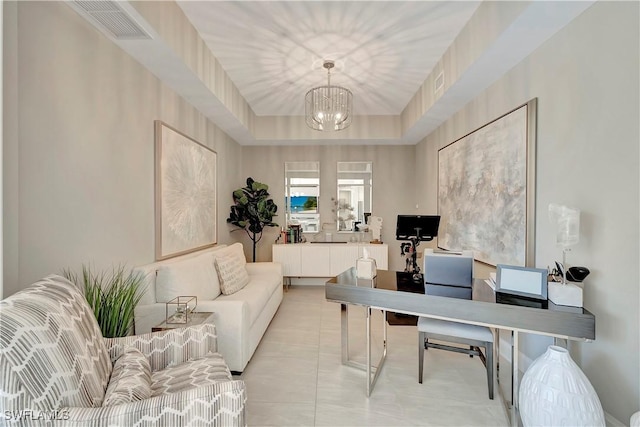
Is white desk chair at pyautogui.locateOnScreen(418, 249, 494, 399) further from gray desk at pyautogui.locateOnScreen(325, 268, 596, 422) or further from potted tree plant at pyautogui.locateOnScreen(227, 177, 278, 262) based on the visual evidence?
potted tree plant at pyautogui.locateOnScreen(227, 177, 278, 262)

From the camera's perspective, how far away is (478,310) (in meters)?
1.69

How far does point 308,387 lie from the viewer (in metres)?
2.23

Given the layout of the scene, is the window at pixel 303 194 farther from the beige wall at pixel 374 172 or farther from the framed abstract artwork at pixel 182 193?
the framed abstract artwork at pixel 182 193

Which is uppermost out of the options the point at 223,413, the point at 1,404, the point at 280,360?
the point at 1,404

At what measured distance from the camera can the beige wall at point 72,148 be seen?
58.3 inches

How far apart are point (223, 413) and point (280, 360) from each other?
153 cm

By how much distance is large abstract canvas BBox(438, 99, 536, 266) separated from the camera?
91.7 inches

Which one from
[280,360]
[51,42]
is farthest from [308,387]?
[51,42]

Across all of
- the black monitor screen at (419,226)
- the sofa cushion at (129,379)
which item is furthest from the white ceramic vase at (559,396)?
the sofa cushion at (129,379)

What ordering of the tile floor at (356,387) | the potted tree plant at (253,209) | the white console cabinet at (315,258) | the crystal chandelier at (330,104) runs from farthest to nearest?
the white console cabinet at (315,258)
the potted tree plant at (253,209)
the crystal chandelier at (330,104)
the tile floor at (356,387)

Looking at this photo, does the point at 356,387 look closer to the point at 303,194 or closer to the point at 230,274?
the point at 230,274

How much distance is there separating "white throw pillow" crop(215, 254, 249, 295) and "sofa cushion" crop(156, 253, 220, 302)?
10 centimetres

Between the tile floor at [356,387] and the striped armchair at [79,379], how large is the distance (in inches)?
29.7

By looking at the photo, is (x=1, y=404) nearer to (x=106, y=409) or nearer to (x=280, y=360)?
(x=106, y=409)
